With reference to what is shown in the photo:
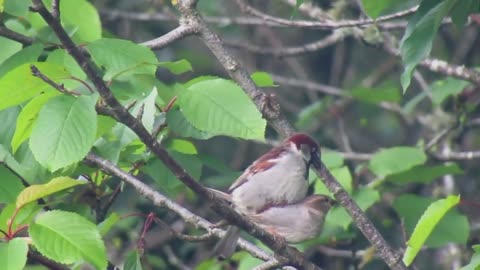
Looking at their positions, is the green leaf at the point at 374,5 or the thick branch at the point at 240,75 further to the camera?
the green leaf at the point at 374,5

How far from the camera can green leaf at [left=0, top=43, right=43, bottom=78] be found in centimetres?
388

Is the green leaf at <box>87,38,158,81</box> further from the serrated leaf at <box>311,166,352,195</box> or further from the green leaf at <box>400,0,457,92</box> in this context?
the serrated leaf at <box>311,166,352,195</box>

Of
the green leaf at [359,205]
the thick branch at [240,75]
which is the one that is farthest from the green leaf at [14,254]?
the green leaf at [359,205]

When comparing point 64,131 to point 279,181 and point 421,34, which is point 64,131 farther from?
point 279,181

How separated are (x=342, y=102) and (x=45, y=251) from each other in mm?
4342

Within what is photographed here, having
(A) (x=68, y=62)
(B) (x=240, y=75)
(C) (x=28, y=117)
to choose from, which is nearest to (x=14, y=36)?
(A) (x=68, y=62)

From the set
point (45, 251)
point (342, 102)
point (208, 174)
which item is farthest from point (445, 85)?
point (45, 251)

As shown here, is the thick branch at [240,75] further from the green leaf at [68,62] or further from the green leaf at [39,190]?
the green leaf at [39,190]

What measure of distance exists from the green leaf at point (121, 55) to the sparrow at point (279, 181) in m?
1.13

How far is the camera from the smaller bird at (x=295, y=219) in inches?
184

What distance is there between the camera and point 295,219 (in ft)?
15.3

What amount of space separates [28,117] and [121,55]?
1.20 ft

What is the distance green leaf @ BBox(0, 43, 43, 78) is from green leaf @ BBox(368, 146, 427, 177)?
6.07ft

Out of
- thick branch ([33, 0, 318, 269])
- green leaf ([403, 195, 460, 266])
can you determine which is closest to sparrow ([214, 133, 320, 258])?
green leaf ([403, 195, 460, 266])
